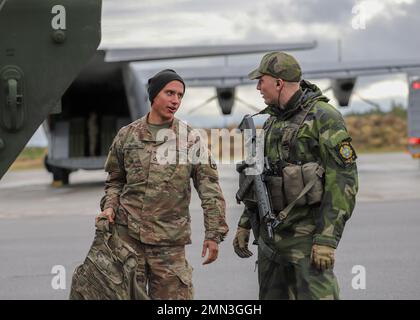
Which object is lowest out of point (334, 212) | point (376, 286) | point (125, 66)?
point (376, 286)

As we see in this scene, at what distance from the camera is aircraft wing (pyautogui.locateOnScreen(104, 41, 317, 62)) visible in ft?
56.1

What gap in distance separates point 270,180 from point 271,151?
0.19 metres

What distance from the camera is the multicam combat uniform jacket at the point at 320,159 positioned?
3707 millimetres

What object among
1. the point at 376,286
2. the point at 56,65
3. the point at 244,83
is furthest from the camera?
the point at 244,83

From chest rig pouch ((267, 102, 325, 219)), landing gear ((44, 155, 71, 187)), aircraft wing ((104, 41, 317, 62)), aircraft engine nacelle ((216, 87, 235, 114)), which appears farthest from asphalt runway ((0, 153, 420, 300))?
aircraft engine nacelle ((216, 87, 235, 114))

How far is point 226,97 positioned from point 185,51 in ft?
15.9

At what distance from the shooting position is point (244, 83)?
22969 millimetres

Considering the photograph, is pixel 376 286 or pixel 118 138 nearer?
pixel 118 138

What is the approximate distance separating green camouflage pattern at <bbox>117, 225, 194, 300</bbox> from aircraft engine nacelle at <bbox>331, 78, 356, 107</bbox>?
2085 cm

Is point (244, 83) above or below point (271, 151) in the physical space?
above

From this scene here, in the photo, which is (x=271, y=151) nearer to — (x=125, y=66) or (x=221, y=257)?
(x=221, y=257)

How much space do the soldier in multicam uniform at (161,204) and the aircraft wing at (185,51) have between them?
514 inches

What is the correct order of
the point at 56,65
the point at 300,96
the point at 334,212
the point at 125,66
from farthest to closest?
the point at 125,66, the point at 300,96, the point at 334,212, the point at 56,65

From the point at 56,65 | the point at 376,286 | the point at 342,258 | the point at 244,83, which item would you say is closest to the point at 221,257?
the point at 342,258
